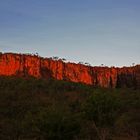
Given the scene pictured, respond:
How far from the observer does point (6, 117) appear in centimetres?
3462

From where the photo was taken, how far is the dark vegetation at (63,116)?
21.9 meters

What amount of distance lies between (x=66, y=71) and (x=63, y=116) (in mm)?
61174

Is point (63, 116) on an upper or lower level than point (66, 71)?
lower

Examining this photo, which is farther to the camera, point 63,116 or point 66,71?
point 66,71

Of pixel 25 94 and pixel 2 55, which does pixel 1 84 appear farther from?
pixel 2 55

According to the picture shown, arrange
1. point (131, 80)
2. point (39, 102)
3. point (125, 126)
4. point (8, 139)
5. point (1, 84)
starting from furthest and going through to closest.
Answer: point (131, 80) < point (1, 84) < point (39, 102) < point (125, 126) < point (8, 139)

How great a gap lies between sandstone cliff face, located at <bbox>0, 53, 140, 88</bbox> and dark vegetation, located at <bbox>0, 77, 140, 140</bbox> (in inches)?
935

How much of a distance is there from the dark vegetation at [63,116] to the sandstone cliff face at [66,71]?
23737 mm

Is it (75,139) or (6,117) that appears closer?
(75,139)

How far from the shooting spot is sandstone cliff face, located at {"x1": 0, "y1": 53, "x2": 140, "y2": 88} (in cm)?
7588

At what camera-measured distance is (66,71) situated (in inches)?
3263

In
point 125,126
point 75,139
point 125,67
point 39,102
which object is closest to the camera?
point 75,139

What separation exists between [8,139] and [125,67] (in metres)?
65.9

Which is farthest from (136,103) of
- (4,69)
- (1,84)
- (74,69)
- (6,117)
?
(74,69)
